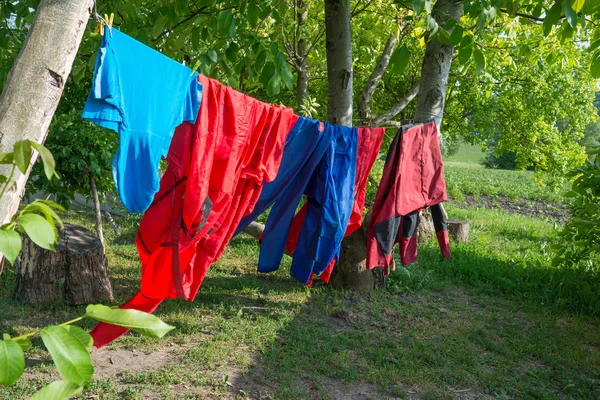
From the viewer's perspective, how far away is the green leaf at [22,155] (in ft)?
2.52

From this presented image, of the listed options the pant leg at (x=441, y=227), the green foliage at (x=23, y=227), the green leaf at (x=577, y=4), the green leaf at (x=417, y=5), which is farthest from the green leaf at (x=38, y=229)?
the pant leg at (x=441, y=227)

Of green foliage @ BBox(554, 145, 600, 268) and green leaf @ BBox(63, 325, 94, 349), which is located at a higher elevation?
green foliage @ BBox(554, 145, 600, 268)

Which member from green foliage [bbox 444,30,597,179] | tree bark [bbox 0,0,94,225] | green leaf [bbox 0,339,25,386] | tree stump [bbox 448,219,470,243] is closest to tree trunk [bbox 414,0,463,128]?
tree stump [bbox 448,219,470,243]

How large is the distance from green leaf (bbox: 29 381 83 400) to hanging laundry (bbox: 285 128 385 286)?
10.9 ft

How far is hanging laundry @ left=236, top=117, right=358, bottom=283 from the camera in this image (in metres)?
3.69

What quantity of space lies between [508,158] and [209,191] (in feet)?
116

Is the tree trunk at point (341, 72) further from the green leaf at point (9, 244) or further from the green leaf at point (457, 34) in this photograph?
the green leaf at point (9, 244)

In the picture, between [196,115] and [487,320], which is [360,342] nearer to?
[487,320]

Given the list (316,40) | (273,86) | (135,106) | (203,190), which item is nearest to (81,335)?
(135,106)

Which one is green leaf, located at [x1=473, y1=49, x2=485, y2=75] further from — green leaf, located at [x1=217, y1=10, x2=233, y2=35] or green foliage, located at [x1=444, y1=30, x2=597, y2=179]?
green foliage, located at [x1=444, y1=30, x2=597, y2=179]

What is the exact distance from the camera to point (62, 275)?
16.0ft

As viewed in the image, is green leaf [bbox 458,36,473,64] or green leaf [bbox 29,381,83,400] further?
A: green leaf [bbox 458,36,473,64]

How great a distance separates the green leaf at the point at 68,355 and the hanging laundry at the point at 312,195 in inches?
111

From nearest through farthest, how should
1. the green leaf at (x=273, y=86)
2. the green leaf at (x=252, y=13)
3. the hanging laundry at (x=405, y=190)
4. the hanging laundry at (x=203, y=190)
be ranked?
1. the hanging laundry at (x=203, y=190)
2. the green leaf at (x=273, y=86)
3. the green leaf at (x=252, y=13)
4. the hanging laundry at (x=405, y=190)
